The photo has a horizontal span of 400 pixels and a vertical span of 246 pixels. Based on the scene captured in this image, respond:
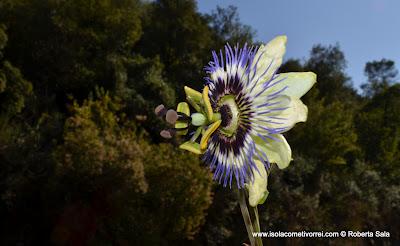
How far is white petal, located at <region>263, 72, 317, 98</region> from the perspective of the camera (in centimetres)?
44

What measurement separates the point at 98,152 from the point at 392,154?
12.6 metres

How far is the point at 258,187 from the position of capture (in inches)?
17.2

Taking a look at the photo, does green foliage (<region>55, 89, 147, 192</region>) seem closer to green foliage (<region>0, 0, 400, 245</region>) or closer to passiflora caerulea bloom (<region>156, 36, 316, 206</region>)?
green foliage (<region>0, 0, 400, 245</region>)

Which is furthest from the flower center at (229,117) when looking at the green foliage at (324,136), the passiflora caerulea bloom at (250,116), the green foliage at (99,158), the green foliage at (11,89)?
the green foliage at (324,136)

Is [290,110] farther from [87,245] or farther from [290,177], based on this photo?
[290,177]

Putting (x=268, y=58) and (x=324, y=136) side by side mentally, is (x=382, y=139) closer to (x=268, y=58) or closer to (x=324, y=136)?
(x=324, y=136)

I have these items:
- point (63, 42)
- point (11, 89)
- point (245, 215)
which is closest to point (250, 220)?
point (245, 215)

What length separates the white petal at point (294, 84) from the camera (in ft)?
1.44

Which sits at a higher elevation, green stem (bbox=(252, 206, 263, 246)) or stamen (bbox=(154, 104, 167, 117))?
stamen (bbox=(154, 104, 167, 117))

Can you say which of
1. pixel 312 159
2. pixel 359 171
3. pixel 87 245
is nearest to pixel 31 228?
pixel 87 245

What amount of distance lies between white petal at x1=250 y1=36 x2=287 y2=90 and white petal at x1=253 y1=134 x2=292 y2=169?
0.06m

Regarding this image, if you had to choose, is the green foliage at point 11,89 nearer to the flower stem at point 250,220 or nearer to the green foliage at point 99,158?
the green foliage at point 99,158

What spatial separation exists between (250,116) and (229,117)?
0.9 inches

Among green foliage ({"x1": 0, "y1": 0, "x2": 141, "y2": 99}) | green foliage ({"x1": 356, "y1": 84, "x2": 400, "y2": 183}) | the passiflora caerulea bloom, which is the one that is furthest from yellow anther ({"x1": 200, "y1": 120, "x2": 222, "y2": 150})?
green foliage ({"x1": 356, "y1": 84, "x2": 400, "y2": 183})
